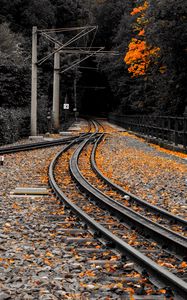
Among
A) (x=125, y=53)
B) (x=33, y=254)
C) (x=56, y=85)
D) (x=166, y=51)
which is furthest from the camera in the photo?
(x=125, y=53)

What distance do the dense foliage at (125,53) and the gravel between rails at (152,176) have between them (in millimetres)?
9491

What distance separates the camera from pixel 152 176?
15.2m

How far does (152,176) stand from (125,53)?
4383 centimetres

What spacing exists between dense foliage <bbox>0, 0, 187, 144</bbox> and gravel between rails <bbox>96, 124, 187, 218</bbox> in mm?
9491

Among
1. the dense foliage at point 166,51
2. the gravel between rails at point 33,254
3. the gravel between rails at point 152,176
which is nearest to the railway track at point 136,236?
the gravel between rails at point 33,254

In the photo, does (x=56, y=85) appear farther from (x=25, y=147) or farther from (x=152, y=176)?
(x=152, y=176)

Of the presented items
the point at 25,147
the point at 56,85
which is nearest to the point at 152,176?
the point at 25,147

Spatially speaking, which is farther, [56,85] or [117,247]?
[56,85]

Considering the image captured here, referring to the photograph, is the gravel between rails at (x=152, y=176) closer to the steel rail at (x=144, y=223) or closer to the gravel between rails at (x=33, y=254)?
the steel rail at (x=144, y=223)

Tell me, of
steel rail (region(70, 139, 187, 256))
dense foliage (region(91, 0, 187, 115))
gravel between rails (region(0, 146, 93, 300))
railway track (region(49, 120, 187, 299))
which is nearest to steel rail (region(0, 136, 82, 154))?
dense foliage (region(91, 0, 187, 115))

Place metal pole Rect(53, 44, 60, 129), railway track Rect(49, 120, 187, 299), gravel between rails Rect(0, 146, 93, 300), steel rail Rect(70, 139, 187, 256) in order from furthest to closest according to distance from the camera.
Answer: metal pole Rect(53, 44, 60, 129) < steel rail Rect(70, 139, 187, 256) < railway track Rect(49, 120, 187, 299) < gravel between rails Rect(0, 146, 93, 300)

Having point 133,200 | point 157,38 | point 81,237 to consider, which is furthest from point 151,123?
point 81,237

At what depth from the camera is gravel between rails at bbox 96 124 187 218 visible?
11.4 metres

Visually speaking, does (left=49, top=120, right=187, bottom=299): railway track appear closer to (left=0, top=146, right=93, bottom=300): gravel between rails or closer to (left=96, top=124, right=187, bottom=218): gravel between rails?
(left=0, top=146, right=93, bottom=300): gravel between rails
